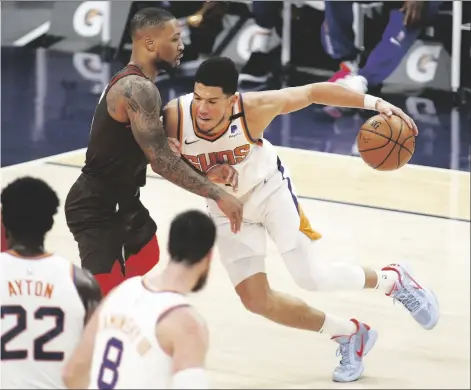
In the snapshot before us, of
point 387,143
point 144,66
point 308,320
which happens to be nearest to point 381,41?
point 387,143

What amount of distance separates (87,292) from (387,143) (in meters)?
2.86

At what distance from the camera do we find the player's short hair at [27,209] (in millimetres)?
4391

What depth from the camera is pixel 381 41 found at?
44.3 feet

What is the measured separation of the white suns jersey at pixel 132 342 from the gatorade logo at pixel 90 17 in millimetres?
12063

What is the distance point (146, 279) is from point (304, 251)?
2359 millimetres

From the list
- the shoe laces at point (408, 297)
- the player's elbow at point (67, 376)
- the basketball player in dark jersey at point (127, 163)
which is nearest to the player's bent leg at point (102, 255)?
the basketball player in dark jersey at point (127, 163)

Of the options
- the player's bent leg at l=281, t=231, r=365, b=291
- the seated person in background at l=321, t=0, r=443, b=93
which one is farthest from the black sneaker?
the player's bent leg at l=281, t=231, r=365, b=291

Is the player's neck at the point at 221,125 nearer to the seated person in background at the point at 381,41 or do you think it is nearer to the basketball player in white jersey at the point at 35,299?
the basketball player in white jersey at the point at 35,299

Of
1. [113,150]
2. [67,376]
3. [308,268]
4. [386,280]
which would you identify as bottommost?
[386,280]

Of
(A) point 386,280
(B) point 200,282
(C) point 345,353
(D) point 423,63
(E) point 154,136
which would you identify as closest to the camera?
(B) point 200,282

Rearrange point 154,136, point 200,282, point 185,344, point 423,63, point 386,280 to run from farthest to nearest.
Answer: point 423,63, point 386,280, point 154,136, point 200,282, point 185,344

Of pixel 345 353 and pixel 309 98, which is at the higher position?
pixel 309 98

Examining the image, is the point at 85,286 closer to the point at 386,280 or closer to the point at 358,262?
the point at 386,280

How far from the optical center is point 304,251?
6.31 metres
